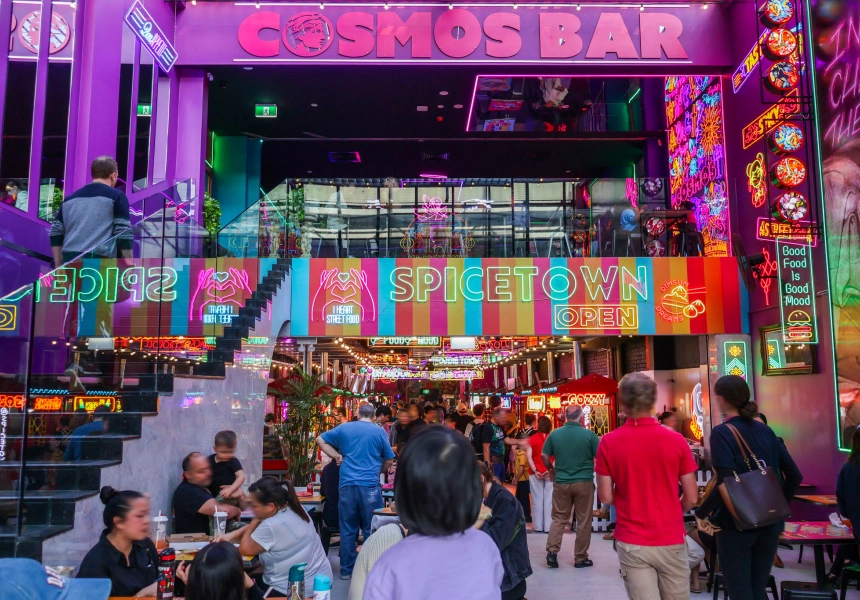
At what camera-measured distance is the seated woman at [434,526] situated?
1.94 meters

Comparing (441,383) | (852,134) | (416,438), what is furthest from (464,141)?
(441,383)

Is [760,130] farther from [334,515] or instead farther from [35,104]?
[35,104]

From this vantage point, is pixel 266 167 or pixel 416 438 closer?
pixel 416 438

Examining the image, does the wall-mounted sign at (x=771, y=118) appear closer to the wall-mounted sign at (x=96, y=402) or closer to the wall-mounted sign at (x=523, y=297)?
the wall-mounted sign at (x=523, y=297)

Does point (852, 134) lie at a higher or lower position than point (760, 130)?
lower

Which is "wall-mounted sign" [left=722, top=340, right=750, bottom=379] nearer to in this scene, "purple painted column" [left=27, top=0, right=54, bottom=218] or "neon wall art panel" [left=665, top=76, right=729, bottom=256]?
"neon wall art panel" [left=665, top=76, right=729, bottom=256]

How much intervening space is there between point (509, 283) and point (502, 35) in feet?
15.6

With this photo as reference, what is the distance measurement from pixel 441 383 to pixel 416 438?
1796 inches

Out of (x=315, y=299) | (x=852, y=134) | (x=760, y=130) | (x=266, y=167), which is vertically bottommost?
(x=315, y=299)

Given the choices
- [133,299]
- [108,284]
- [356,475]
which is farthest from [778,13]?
[108,284]

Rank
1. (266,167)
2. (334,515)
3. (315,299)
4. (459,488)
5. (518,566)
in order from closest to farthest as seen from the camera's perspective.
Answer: (459,488) < (518,566) < (334,515) < (315,299) < (266,167)

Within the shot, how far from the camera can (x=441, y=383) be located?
4741 cm

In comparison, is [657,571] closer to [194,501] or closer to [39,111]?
[194,501]

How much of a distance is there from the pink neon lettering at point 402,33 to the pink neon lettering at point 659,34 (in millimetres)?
3991
